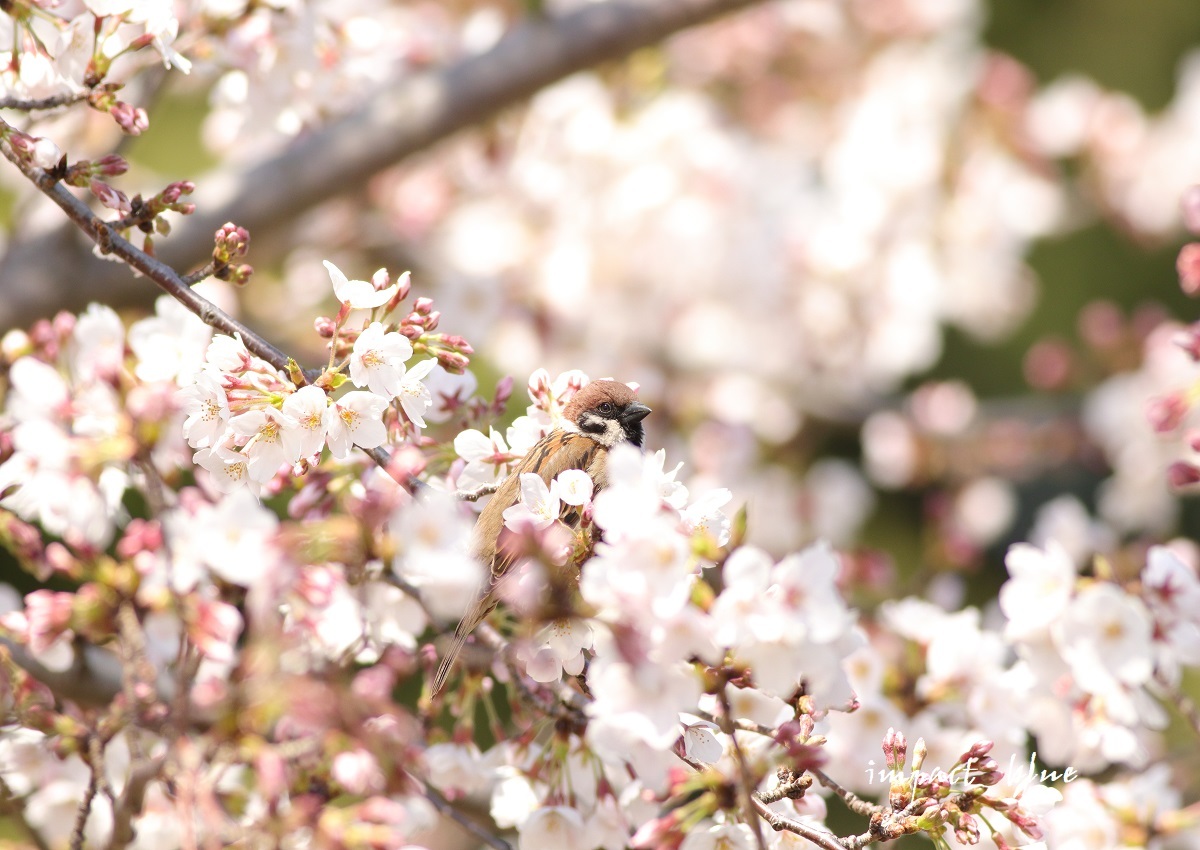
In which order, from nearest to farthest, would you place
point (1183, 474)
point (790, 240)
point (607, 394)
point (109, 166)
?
point (109, 166), point (1183, 474), point (607, 394), point (790, 240)

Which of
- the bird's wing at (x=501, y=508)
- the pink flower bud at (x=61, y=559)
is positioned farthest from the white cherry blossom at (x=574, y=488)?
the pink flower bud at (x=61, y=559)

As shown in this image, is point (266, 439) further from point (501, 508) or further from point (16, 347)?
point (16, 347)

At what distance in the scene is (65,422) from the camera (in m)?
1.39

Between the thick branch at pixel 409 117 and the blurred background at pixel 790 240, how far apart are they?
49 millimetres

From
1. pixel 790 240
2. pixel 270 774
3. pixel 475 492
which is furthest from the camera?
pixel 790 240

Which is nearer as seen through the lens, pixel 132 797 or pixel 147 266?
pixel 132 797

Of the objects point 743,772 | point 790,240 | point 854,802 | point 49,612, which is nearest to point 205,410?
point 49,612

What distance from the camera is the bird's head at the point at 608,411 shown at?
1.67 m

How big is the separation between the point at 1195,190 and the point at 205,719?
4.83 feet

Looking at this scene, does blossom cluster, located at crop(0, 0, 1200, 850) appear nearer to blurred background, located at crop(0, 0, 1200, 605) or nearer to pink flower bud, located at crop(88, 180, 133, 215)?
pink flower bud, located at crop(88, 180, 133, 215)

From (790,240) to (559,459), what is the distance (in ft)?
6.98

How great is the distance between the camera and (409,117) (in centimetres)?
257

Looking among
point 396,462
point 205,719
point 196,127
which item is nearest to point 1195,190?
point 396,462

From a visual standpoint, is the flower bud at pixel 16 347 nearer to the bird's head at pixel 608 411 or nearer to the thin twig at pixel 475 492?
the thin twig at pixel 475 492
